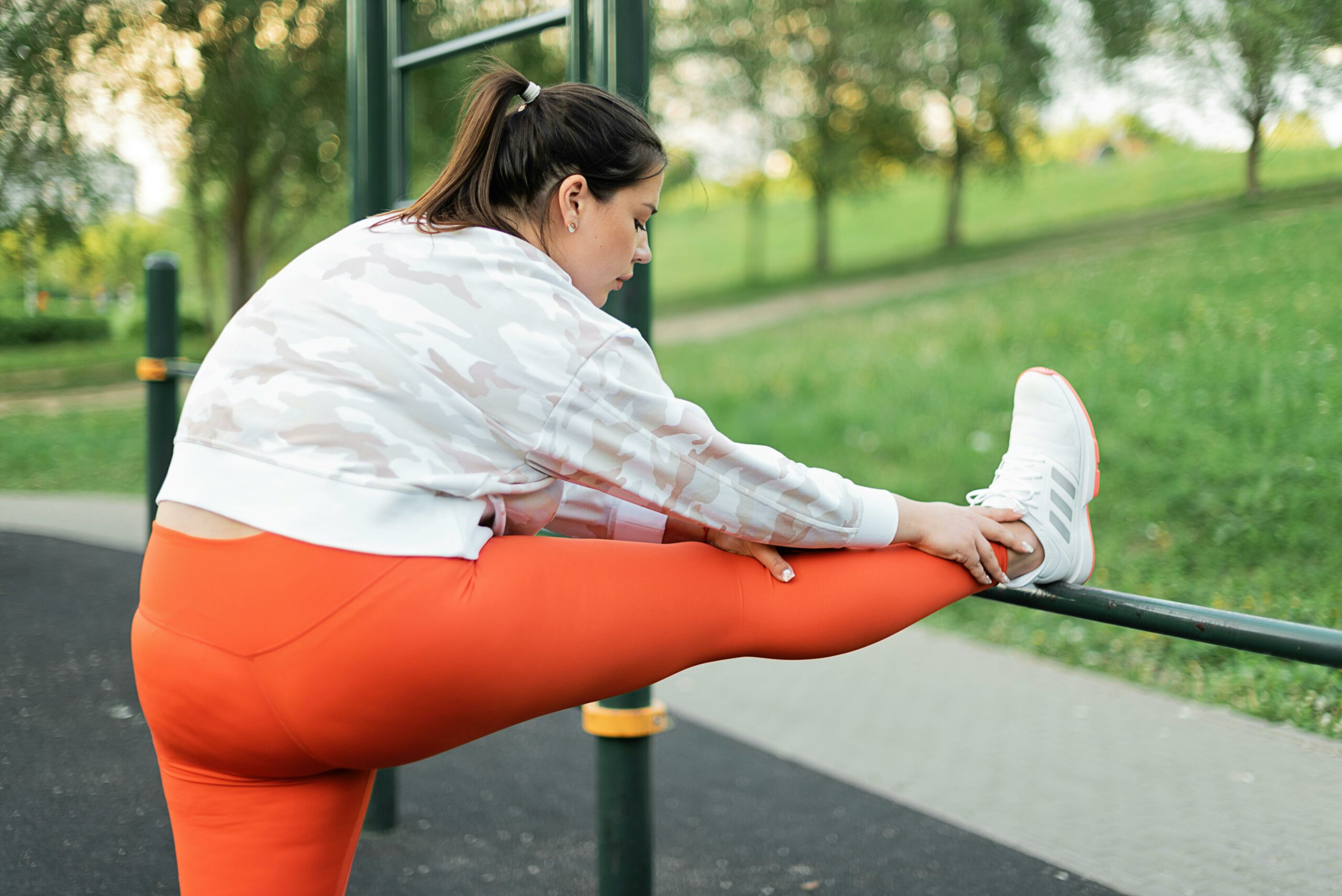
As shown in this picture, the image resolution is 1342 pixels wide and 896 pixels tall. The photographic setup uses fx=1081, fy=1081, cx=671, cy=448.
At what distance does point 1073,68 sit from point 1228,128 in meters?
3.45

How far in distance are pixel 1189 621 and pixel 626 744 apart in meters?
1.03

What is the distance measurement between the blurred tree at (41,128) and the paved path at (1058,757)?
386 centimetres

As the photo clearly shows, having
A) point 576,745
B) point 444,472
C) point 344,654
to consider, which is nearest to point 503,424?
point 444,472

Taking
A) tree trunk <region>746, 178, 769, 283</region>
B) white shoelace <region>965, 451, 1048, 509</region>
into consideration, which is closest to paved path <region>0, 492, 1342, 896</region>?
white shoelace <region>965, 451, 1048, 509</region>

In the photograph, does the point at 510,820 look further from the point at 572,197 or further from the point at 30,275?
the point at 30,275

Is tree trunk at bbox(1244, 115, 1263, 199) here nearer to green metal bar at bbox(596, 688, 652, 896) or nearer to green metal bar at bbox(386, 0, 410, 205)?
green metal bar at bbox(386, 0, 410, 205)

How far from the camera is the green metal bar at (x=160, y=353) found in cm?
285

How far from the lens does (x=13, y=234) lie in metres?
5.20

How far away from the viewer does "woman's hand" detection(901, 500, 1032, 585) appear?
51.3 inches

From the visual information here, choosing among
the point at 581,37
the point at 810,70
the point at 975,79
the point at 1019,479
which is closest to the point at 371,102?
the point at 581,37

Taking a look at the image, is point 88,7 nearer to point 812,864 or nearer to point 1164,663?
point 812,864

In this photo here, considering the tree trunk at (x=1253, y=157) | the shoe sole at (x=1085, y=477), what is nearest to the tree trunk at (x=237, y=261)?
the tree trunk at (x=1253, y=157)

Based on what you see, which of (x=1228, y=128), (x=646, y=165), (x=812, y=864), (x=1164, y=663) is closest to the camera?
(x=646, y=165)

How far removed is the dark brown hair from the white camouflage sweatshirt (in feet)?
0.29
